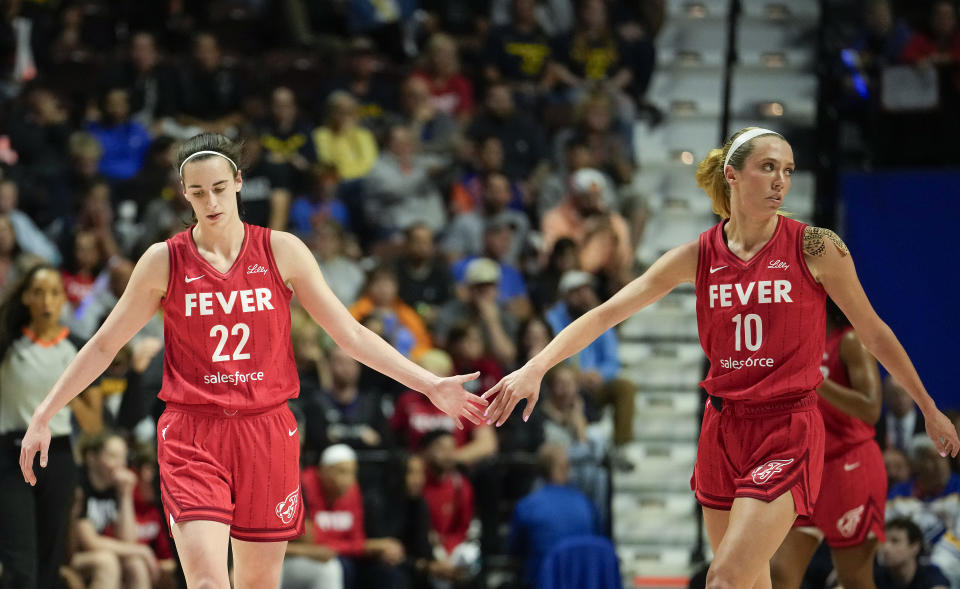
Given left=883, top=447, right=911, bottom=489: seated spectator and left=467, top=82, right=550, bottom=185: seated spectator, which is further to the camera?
left=467, top=82, right=550, bottom=185: seated spectator

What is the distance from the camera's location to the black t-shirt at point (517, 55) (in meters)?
12.6

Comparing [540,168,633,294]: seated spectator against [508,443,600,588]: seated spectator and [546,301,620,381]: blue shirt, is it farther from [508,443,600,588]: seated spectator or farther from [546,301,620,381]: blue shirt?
[508,443,600,588]: seated spectator

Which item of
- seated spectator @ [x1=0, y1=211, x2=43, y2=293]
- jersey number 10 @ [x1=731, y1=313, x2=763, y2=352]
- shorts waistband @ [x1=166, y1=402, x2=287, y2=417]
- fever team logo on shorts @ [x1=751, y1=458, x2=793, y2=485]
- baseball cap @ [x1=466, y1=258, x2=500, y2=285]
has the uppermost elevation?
seated spectator @ [x1=0, y1=211, x2=43, y2=293]

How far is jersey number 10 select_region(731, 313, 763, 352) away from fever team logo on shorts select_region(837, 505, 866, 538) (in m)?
1.65

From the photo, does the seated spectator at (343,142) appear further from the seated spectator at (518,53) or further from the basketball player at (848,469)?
the basketball player at (848,469)

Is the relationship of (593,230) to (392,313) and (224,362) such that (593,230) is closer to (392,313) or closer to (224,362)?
(392,313)

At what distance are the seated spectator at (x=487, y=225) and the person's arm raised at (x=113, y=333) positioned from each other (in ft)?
19.1

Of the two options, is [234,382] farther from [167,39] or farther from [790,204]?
[167,39]

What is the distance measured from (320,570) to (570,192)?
4341 mm

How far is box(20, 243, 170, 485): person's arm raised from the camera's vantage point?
5094mm

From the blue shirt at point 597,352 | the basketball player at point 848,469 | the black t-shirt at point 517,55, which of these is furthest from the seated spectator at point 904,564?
the black t-shirt at point 517,55

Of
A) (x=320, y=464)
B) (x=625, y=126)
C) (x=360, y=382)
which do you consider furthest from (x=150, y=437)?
(x=625, y=126)

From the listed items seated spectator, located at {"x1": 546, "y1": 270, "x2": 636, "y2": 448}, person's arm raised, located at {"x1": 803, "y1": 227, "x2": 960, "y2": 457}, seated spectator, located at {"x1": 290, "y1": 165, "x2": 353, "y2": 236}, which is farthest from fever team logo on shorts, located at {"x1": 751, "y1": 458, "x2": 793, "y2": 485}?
seated spectator, located at {"x1": 290, "y1": 165, "x2": 353, "y2": 236}

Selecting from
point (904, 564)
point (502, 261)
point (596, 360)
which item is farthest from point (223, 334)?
point (502, 261)
